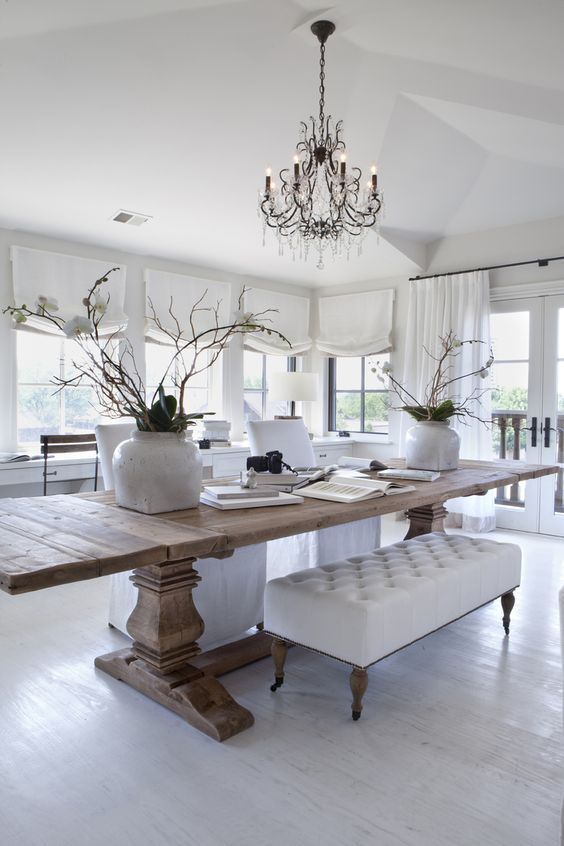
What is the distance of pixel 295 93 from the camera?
3.63m

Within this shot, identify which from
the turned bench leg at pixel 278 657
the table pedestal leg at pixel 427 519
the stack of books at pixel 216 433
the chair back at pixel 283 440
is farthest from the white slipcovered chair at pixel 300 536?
the stack of books at pixel 216 433

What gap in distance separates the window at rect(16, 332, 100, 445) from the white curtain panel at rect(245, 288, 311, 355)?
1756 mm

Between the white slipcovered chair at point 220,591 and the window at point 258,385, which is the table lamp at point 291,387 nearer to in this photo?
the window at point 258,385

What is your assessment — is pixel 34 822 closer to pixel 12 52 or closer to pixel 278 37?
pixel 12 52

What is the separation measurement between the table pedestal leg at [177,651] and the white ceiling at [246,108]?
2536 mm

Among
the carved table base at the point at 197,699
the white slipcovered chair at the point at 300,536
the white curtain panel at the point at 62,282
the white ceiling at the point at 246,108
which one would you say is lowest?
the carved table base at the point at 197,699

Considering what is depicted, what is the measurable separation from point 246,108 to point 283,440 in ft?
6.59

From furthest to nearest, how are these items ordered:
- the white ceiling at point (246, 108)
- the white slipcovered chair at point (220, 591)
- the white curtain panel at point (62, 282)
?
the white curtain panel at point (62, 282)
the white ceiling at point (246, 108)
the white slipcovered chair at point (220, 591)

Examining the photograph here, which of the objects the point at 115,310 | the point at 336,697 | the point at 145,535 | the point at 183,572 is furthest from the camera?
the point at 115,310

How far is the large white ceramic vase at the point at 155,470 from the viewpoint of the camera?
6.49ft

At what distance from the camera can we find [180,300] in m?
5.30

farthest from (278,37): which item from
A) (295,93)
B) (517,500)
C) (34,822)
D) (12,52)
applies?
(517,500)

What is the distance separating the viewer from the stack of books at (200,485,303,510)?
2119mm

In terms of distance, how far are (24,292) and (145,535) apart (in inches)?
129
